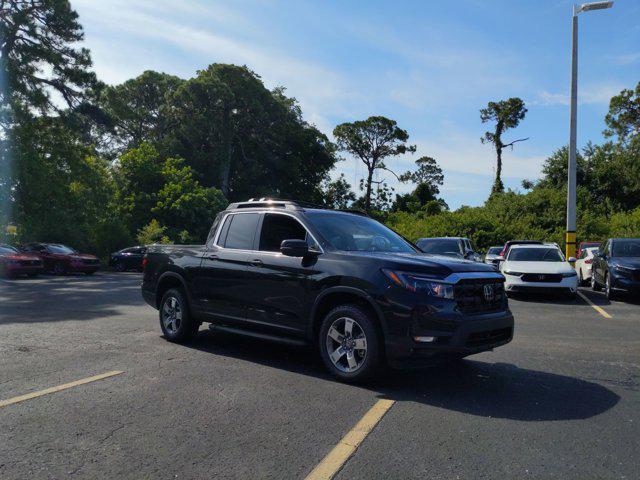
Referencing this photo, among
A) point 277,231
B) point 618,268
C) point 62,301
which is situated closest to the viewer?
point 277,231

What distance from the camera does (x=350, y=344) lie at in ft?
17.7

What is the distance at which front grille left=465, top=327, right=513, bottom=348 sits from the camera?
17.0ft

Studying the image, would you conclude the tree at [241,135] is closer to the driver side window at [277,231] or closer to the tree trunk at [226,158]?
the tree trunk at [226,158]

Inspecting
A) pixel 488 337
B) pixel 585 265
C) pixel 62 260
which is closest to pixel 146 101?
pixel 62 260

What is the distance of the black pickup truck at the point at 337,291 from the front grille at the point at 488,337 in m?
0.01

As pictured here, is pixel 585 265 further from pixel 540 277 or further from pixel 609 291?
pixel 540 277

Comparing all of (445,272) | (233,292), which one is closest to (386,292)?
(445,272)

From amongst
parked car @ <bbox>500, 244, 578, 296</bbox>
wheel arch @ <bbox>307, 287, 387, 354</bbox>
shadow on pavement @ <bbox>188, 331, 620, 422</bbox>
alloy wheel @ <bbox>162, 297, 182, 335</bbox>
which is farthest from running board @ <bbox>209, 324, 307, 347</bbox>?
parked car @ <bbox>500, 244, 578, 296</bbox>

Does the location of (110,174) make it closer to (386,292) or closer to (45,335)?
(45,335)

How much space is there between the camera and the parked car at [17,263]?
20438mm

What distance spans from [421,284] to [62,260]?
22424mm

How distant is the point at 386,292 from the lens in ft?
16.9

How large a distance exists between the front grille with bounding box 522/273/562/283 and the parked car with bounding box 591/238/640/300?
4.67 feet

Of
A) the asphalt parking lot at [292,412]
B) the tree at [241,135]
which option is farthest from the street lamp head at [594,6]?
the tree at [241,135]
